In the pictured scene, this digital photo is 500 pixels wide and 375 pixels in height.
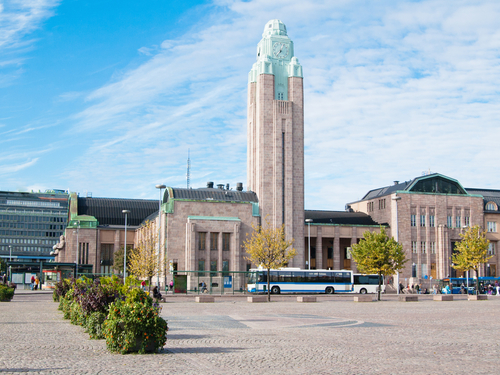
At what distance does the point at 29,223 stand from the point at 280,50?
4615 inches

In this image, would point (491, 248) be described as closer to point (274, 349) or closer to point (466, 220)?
point (466, 220)

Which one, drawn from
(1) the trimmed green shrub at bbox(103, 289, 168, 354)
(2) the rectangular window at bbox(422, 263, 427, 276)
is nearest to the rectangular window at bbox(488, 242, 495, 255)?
(2) the rectangular window at bbox(422, 263, 427, 276)

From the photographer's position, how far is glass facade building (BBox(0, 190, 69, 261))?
6545 inches

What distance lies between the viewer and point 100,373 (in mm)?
10641

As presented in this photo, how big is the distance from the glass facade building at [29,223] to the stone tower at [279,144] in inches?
4348

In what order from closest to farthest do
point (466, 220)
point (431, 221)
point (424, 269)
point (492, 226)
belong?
point (424, 269), point (431, 221), point (466, 220), point (492, 226)

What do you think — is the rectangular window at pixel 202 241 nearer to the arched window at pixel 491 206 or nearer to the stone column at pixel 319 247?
the stone column at pixel 319 247

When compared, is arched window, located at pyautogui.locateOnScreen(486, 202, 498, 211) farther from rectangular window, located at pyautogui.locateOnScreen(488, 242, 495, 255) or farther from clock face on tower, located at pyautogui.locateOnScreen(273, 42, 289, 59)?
clock face on tower, located at pyautogui.locateOnScreen(273, 42, 289, 59)

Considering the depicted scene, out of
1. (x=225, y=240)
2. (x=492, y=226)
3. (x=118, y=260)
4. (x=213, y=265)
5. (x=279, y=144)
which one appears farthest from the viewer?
(x=118, y=260)

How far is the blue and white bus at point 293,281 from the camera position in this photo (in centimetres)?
5756

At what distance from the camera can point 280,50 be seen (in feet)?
267

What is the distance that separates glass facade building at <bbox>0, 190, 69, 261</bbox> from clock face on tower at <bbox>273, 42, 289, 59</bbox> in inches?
4393

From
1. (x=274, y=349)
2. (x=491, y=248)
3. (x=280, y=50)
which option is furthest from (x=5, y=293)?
(x=491, y=248)

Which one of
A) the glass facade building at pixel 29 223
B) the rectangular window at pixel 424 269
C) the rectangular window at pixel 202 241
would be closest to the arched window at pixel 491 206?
the rectangular window at pixel 424 269
